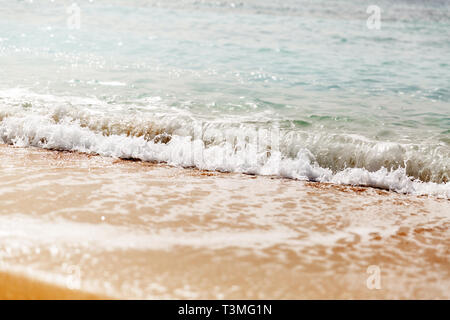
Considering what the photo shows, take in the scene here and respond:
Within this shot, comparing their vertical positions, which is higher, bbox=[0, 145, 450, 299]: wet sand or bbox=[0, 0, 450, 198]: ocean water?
bbox=[0, 0, 450, 198]: ocean water

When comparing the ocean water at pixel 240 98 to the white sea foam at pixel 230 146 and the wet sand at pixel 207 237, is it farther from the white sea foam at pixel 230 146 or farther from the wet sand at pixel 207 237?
the wet sand at pixel 207 237

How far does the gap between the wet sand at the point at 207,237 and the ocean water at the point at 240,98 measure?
2.11ft

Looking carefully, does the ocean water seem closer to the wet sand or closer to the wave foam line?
the wave foam line

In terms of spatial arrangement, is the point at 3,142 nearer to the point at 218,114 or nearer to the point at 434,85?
the point at 218,114

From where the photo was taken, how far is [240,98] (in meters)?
8.11

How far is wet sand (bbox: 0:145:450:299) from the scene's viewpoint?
2963 mm

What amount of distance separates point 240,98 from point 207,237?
15.6ft

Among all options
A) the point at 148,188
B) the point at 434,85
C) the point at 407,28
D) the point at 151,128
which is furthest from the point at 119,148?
the point at 407,28

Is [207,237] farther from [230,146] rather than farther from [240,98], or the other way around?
[240,98]

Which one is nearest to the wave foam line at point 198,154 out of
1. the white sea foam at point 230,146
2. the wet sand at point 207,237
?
the white sea foam at point 230,146

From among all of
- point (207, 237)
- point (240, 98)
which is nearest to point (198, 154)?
point (207, 237)

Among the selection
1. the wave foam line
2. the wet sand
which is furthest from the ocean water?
the wet sand

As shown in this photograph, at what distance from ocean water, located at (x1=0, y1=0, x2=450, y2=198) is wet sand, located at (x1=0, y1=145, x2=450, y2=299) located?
0.64 m

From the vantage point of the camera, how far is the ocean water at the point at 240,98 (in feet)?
19.3
